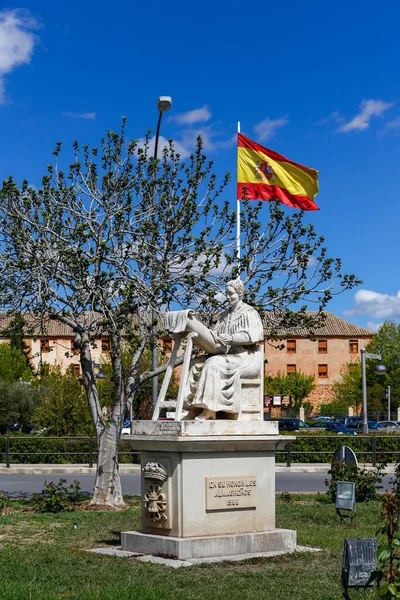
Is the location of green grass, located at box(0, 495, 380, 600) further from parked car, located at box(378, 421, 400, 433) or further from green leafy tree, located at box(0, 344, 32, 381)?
green leafy tree, located at box(0, 344, 32, 381)

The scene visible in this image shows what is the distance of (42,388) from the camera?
53.6 metres

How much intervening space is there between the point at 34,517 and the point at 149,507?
5.32m

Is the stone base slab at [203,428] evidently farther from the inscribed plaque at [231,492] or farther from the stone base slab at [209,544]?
the stone base slab at [209,544]

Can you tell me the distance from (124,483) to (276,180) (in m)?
9.48

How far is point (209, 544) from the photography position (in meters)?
10.6

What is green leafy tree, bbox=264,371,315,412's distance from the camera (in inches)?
3251

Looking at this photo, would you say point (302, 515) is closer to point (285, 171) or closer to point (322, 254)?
point (322, 254)

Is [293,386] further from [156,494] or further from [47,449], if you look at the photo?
[156,494]

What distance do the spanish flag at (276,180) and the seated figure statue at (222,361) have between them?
863cm

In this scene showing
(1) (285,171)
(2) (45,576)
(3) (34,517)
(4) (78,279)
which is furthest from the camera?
(1) (285,171)

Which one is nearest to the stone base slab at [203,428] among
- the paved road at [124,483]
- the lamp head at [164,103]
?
the lamp head at [164,103]

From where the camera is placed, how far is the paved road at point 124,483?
22.1 metres

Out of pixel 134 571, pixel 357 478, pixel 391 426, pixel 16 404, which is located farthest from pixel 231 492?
pixel 391 426

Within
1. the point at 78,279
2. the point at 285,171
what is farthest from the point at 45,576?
the point at 285,171
